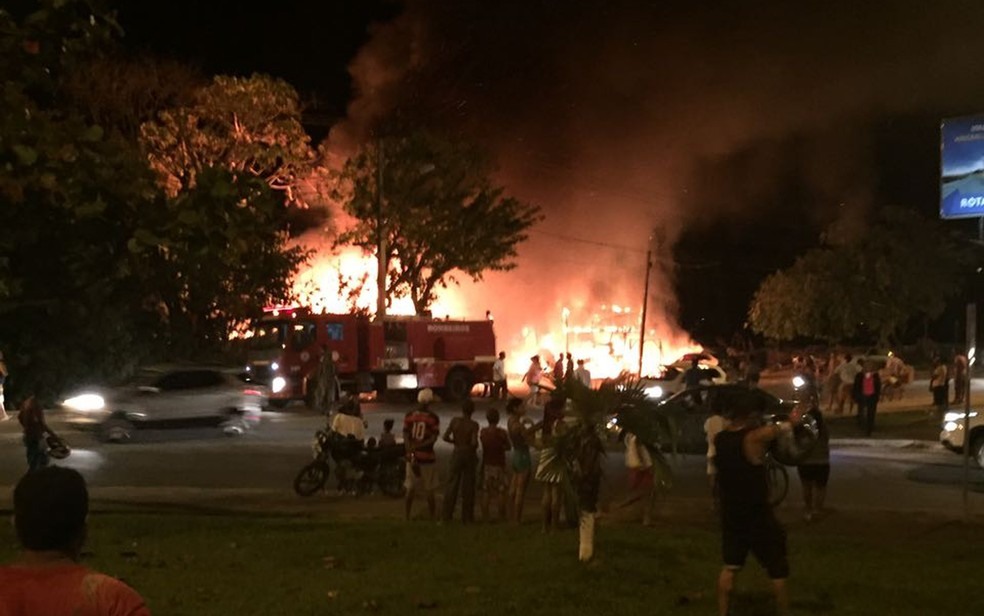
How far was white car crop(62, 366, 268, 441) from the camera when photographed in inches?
880

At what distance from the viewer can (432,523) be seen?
12312 mm

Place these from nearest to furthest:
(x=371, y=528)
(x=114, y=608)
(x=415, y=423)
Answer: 1. (x=114, y=608)
2. (x=371, y=528)
3. (x=415, y=423)

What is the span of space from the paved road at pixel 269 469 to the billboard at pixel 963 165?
6.26 metres

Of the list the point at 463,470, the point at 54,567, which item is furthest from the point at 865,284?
the point at 54,567

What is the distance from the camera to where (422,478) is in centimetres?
1336

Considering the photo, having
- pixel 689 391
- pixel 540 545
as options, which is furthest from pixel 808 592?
pixel 689 391

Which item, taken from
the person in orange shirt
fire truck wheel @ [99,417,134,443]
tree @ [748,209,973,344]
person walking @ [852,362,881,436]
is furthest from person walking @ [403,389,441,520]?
tree @ [748,209,973,344]

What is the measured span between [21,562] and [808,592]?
A: 6632mm

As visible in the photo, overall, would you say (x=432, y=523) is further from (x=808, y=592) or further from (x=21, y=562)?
A: (x=21, y=562)

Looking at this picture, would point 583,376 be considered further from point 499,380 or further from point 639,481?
point 499,380

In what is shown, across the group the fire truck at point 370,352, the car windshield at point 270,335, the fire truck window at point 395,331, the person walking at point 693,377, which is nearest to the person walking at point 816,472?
the person walking at point 693,377

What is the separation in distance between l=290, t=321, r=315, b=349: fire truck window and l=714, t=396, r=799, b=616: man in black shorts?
83.8ft

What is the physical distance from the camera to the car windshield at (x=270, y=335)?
32156 millimetres

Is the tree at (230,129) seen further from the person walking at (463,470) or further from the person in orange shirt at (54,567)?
the person in orange shirt at (54,567)
